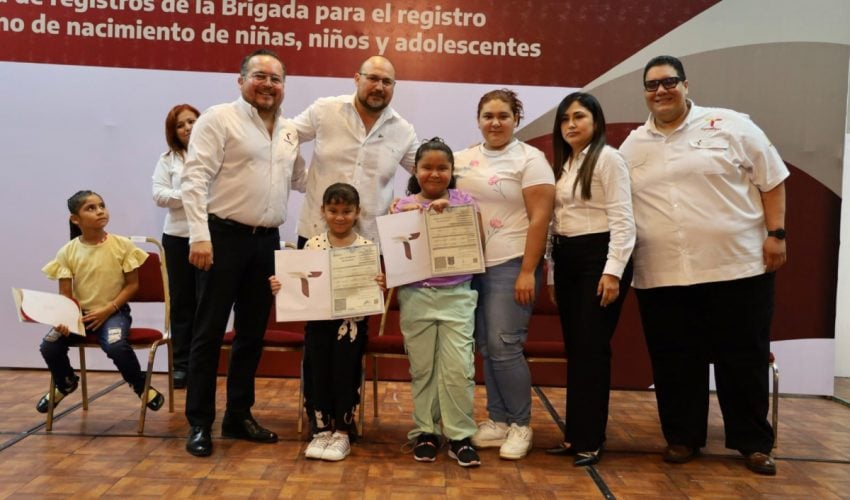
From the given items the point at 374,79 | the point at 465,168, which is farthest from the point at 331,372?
the point at 374,79

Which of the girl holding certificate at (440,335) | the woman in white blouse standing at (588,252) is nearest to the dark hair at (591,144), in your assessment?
the woman in white blouse standing at (588,252)

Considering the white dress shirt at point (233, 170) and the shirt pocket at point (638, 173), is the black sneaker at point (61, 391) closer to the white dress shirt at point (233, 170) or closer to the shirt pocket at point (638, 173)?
the white dress shirt at point (233, 170)

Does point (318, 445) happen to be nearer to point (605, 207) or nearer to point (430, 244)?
point (430, 244)

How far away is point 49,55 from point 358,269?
3.10 metres

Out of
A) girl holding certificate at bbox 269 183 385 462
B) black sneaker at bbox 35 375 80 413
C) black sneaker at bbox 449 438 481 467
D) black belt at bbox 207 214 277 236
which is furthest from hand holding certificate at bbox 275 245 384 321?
black sneaker at bbox 35 375 80 413

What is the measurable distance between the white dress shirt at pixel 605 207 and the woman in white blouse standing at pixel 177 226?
241cm

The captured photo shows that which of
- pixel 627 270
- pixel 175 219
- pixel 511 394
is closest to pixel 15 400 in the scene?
pixel 175 219

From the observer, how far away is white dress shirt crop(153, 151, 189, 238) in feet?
14.8

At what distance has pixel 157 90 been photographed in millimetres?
4984

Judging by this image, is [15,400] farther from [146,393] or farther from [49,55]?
[49,55]

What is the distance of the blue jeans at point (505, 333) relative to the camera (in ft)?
10.9

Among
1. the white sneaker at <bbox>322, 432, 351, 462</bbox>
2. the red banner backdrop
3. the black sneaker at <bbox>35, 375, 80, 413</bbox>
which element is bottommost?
the white sneaker at <bbox>322, 432, 351, 462</bbox>

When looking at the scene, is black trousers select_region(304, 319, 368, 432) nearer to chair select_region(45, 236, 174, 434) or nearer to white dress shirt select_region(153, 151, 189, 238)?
chair select_region(45, 236, 174, 434)

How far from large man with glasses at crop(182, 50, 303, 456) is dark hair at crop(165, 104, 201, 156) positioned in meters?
1.37
